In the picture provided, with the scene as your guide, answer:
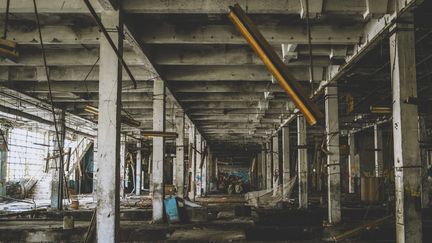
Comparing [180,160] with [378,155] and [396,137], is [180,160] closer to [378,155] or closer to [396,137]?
[378,155]

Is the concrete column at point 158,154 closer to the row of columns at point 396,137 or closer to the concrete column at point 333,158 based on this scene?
the concrete column at point 333,158

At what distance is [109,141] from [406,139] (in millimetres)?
4848

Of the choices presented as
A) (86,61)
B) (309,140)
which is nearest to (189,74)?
(86,61)

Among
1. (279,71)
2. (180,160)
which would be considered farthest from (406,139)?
(180,160)

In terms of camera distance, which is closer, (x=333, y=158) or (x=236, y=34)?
(x=236, y=34)

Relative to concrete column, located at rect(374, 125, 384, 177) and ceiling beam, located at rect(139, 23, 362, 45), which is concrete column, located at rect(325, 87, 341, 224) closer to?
ceiling beam, located at rect(139, 23, 362, 45)

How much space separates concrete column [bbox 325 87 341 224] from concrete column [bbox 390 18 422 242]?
14.9 ft

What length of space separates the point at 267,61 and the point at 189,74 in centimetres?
876

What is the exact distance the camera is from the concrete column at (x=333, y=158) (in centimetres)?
1123

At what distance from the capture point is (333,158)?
1131 centimetres

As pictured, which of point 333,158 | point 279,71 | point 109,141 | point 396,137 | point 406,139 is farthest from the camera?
point 333,158

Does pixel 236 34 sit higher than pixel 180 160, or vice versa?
pixel 236 34

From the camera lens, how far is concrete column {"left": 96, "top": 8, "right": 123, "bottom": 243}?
22.3 ft

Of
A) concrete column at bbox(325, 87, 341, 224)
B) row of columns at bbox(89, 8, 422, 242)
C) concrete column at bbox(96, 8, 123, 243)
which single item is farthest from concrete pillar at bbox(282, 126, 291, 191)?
concrete column at bbox(96, 8, 123, 243)
